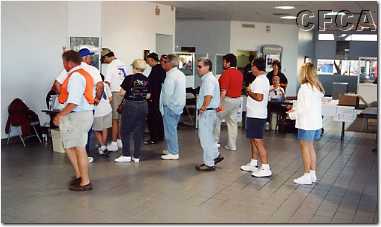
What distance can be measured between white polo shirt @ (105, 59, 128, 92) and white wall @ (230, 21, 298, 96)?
7.84 metres

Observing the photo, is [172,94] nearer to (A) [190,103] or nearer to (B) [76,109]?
(B) [76,109]

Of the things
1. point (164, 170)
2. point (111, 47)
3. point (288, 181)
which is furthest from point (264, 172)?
point (111, 47)

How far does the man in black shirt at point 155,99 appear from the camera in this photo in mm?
7969

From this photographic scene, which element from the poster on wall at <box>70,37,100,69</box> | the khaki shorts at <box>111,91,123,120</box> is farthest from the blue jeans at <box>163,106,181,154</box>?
the poster on wall at <box>70,37,100,69</box>

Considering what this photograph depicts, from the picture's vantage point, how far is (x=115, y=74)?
23.6 feet

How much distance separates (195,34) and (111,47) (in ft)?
19.4

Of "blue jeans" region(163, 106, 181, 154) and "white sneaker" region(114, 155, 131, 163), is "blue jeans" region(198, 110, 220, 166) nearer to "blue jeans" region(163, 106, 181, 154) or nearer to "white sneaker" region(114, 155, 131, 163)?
"blue jeans" region(163, 106, 181, 154)

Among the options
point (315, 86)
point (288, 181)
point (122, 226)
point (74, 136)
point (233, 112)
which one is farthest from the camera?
point (233, 112)

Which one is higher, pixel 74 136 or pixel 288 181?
pixel 74 136

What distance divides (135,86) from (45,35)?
2.84 metres

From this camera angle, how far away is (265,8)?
11398mm

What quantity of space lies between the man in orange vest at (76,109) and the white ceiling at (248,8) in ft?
19.1

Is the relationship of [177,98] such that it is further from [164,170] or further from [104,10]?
[104,10]

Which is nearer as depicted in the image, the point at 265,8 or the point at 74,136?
the point at 74,136
